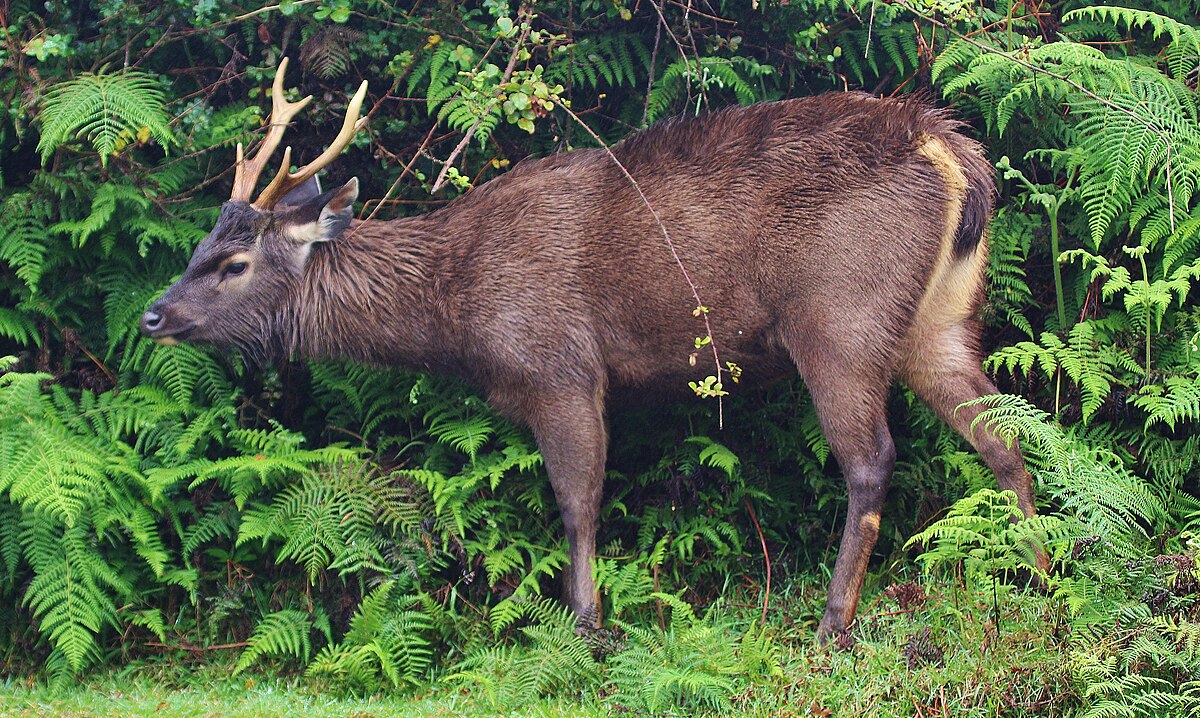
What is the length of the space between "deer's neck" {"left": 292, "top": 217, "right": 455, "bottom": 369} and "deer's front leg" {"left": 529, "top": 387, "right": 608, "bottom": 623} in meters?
0.70

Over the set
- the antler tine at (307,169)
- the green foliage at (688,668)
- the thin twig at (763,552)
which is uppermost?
the antler tine at (307,169)

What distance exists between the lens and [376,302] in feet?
21.9

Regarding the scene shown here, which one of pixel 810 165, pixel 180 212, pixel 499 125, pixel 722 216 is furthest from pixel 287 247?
A: pixel 810 165

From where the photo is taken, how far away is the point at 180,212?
7.36 meters

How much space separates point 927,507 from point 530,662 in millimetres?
2498

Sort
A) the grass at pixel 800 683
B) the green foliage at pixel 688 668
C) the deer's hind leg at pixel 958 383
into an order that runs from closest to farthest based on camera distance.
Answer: the grass at pixel 800 683
the green foliage at pixel 688 668
the deer's hind leg at pixel 958 383

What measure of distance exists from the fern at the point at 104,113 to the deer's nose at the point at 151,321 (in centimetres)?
99

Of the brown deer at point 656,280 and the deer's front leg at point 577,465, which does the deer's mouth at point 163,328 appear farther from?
the deer's front leg at point 577,465

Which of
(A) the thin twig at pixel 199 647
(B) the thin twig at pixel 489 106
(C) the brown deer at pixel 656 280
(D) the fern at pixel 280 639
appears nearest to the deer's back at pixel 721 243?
(C) the brown deer at pixel 656 280

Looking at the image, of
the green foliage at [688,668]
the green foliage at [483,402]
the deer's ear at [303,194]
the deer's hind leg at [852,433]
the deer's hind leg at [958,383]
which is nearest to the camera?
the green foliage at [688,668]

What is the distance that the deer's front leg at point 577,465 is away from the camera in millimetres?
6410

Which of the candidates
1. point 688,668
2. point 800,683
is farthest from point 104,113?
point 800,683

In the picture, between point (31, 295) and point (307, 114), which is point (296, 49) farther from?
point (31, 295)

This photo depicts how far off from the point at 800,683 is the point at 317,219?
3.64m
